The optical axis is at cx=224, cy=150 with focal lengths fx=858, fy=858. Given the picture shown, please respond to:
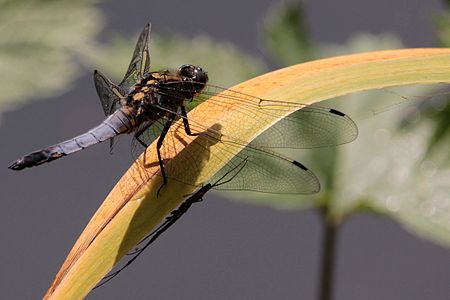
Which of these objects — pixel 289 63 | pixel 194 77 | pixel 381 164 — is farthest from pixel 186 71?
pixel 381 164

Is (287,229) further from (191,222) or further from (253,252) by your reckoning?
(191,222)

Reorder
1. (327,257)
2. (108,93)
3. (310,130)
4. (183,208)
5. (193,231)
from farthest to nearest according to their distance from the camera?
(193,231)
(327,257)
(108,93)
(310,130)
(183,208)

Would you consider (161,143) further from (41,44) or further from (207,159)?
(41,44)

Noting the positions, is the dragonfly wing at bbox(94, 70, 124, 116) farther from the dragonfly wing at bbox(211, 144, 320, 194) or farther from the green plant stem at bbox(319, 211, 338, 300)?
the green plant stem at bbox(319, 211, 338, 300)

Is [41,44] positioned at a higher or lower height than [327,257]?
higher

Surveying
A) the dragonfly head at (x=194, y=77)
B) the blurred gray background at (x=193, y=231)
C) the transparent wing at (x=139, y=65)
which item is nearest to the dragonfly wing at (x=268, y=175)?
the dragonfly head at (x=194, y=77)

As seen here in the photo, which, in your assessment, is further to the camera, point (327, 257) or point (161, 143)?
point (327, 257)

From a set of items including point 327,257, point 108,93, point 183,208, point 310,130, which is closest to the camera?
point 183,208

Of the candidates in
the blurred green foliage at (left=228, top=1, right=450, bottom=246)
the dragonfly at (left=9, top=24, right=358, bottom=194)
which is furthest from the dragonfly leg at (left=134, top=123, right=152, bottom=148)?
the blurred green foliage at (left=228, top=1, right=450, bottom=246)
